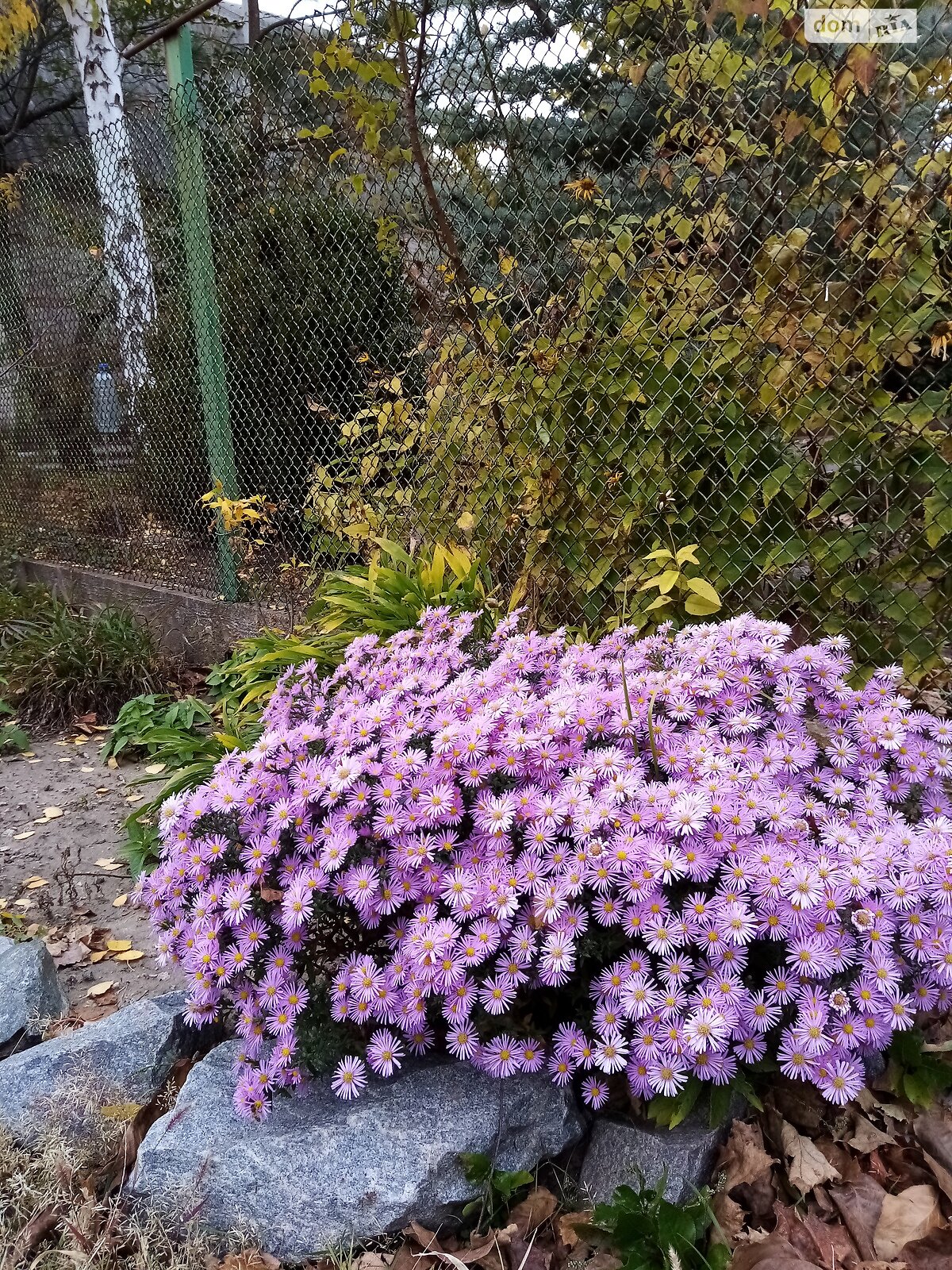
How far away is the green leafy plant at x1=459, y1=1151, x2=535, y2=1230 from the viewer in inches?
62.4

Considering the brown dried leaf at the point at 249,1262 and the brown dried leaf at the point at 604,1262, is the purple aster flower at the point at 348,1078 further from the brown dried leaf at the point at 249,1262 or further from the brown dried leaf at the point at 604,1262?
the brown dried leaf at the point at 604,1262

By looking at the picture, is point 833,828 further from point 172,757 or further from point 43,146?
point 43,146

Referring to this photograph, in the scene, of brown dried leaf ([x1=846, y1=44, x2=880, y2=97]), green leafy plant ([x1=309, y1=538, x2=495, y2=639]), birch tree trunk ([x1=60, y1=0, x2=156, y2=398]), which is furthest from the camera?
birch tree trunk ([x1=60, y1=0, x2=156, y2=398])

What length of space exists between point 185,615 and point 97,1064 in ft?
10.8

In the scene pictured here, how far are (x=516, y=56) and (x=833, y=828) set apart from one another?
8.56 feet

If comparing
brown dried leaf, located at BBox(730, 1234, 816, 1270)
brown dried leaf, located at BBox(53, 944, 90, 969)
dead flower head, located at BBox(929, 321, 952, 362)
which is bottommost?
brown dried leaf, located at BBox(53, 944, 90, 969)

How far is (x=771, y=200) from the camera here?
2408 millimetres

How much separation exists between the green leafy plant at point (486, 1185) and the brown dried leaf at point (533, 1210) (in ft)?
0.08

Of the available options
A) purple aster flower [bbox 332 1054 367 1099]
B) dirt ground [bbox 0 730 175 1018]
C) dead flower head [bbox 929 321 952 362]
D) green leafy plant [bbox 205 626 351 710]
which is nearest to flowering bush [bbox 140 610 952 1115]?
purple aster flower [bbox 332 1054 367 1099]

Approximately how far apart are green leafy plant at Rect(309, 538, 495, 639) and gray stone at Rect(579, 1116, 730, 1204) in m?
1.84

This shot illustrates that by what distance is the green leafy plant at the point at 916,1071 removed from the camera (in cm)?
158

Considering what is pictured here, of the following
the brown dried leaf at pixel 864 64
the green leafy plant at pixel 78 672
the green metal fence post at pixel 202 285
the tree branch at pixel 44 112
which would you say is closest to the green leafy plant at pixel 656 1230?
the brown dried leaf at pixel 864 64

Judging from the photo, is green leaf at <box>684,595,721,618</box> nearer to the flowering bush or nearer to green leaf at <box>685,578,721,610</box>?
green leaf at <box>685,578,721,610</box>

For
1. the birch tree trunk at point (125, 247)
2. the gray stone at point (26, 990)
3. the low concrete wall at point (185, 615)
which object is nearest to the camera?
the gray stone at point (26, 990)
